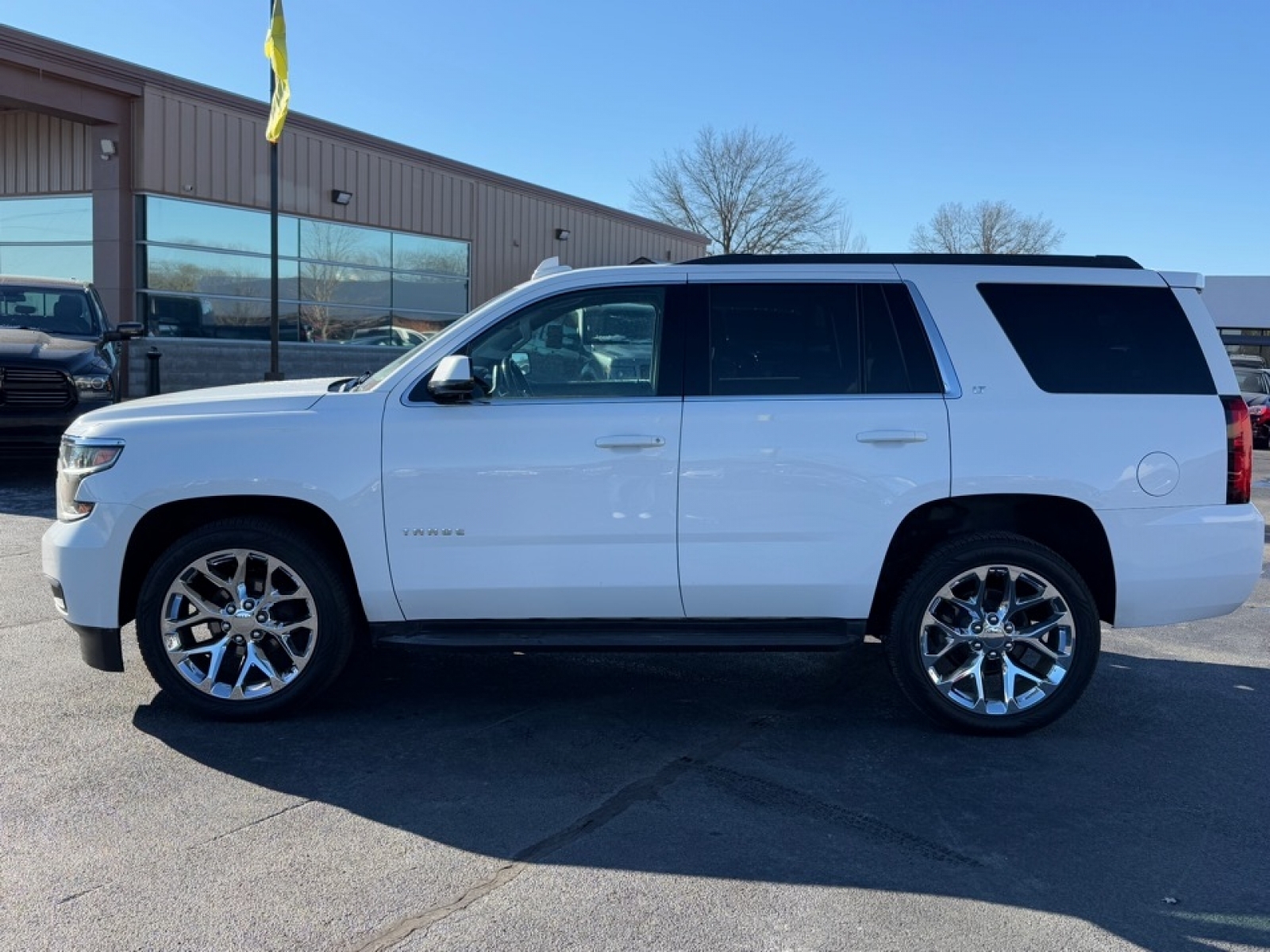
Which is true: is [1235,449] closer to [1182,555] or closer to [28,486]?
Result: [1182,555]

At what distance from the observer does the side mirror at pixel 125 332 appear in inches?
452

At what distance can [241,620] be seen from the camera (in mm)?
4609

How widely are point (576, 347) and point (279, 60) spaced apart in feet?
40.8

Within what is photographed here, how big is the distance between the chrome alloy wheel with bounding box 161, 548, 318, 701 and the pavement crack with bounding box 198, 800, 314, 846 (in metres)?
0.84

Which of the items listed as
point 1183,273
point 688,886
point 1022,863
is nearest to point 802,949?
point 688,886

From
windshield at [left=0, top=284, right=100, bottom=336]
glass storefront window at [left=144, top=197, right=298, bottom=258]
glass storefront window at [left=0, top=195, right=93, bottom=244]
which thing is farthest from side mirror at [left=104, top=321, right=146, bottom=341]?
glass storefront window at [left=0, top=195, right=93, bottom=244]

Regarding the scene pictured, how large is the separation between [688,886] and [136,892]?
5.33 ft

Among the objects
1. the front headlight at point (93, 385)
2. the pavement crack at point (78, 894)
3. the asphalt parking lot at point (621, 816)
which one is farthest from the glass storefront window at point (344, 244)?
the pavement crack at point (78, 894)

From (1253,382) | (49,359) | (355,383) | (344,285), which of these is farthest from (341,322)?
(1253,382)

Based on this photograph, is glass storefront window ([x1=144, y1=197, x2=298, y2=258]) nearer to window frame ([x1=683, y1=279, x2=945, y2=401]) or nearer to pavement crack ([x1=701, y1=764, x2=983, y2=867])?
window frame ([x1=683, y1=279, x2=945, y2=401])

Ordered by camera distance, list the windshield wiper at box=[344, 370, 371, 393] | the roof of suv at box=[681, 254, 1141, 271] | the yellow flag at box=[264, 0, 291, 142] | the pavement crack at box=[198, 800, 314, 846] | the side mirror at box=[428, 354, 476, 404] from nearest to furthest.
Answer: the pavement crack at box=[198, 800, 314, 846], the side mirror at box=[428, 354, 476, 404], the roof of suv at box=[681, 254, 1141, 271], the windshield wiper at box=[344, 370, 371, 393], the yellow flag at box=[264, 0, 291, 142]

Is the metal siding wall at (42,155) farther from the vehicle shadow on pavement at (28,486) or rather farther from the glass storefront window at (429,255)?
the vehicle shadow on pavement at (28,486)

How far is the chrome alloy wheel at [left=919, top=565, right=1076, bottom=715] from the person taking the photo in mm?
4656

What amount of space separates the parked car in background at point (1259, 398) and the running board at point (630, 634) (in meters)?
20.4
